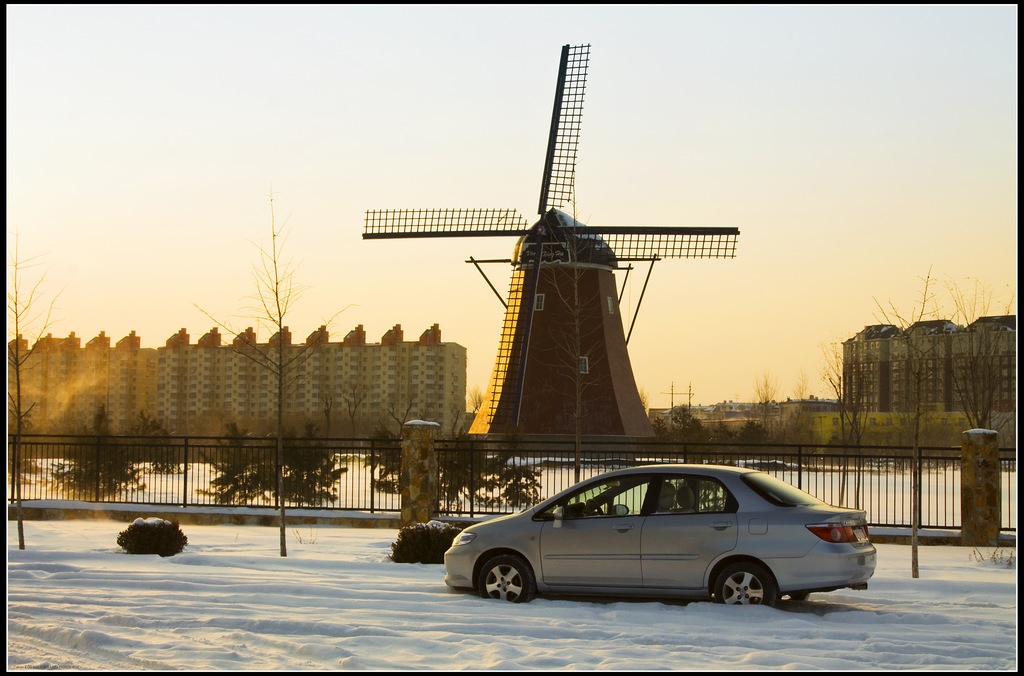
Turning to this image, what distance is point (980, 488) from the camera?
19.4 metres

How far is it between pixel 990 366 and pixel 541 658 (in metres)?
20.0

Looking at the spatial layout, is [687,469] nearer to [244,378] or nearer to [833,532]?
[833,532]

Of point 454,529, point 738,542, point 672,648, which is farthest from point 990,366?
point 672,648

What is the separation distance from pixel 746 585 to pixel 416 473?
1035 centimetres

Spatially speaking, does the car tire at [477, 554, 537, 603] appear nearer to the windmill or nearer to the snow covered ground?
the snow covered ground

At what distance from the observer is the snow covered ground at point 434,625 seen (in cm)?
964

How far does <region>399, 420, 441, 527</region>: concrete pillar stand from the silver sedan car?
26.3 feet

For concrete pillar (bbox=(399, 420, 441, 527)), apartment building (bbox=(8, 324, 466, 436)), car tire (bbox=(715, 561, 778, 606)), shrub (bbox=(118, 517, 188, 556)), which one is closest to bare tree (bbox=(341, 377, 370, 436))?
apartment building (bbox=(8, 324, 466, 436))

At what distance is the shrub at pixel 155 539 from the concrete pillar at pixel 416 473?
15.7 feet

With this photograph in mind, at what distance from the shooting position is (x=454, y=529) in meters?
17.6

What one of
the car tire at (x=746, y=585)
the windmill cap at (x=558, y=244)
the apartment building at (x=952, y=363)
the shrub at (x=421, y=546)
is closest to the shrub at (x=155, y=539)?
the shrub at (x=421, y=546)

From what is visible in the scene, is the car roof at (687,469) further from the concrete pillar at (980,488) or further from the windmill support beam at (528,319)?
the windmill support beam at (528,319)

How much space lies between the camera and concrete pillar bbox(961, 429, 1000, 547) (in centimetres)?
1920

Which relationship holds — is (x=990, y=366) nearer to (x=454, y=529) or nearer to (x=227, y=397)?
(x=454, y=529)
